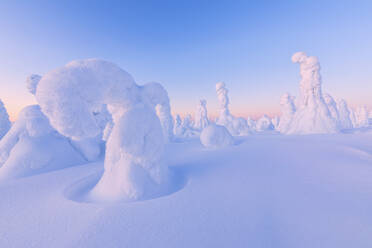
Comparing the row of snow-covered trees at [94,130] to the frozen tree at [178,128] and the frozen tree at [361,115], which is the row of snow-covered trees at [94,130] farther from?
the frozen tree at [361,115]

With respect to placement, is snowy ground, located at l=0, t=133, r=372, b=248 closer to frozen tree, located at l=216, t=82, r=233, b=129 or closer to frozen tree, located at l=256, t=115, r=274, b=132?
frozen tree, located at l=216, t=82, r=233, b=129

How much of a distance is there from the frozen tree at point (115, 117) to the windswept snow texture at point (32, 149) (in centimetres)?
488

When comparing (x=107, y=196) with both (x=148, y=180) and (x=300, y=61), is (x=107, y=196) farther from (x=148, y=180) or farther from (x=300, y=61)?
(x=300, y=61)

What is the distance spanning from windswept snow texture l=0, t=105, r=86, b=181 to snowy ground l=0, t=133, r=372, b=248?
7.28 feet

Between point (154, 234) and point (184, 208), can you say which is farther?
point (184, 208)

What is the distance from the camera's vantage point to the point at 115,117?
17.0ft

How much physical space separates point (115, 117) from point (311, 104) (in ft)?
71.0

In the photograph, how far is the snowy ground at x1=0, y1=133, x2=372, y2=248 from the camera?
2.78 metres

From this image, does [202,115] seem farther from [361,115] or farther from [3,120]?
[361,115]

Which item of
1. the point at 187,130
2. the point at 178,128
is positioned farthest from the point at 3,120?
the point at 178,128

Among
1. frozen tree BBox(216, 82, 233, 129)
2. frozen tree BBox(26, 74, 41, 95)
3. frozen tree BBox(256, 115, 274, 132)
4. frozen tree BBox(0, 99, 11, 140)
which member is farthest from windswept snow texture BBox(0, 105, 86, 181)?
frozen tree BBox(256, 115, 274, 132)

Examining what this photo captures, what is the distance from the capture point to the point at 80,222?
3.18 metres

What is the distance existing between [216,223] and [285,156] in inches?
217

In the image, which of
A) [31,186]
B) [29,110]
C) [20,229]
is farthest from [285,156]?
[29,110]
